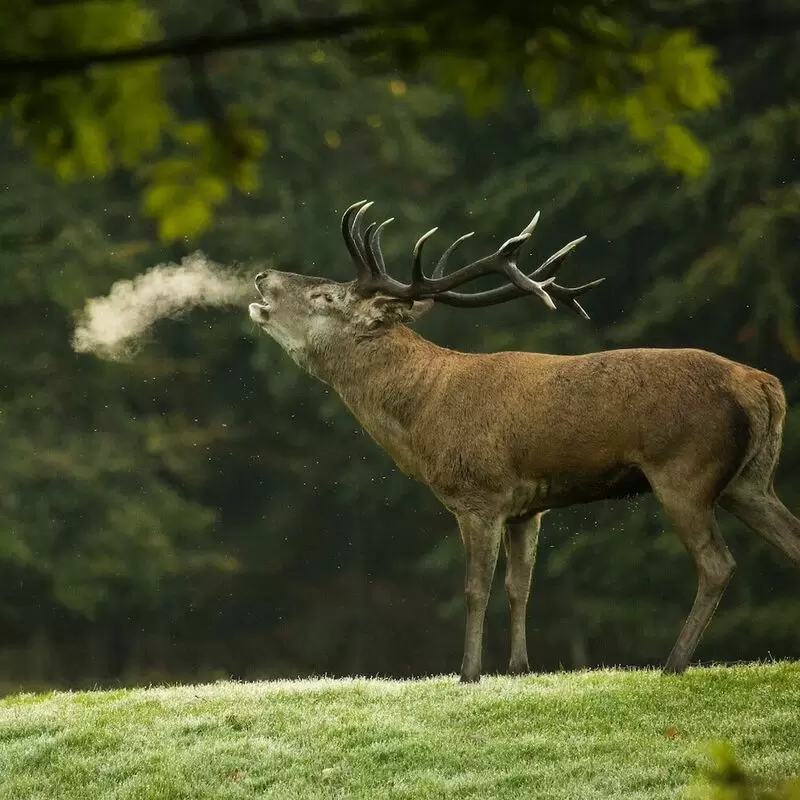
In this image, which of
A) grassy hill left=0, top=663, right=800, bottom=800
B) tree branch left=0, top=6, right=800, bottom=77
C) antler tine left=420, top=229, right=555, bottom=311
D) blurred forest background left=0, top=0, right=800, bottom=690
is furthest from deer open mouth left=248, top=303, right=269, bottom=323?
blurred forest background left=0, top=0, right=800, bottom=690

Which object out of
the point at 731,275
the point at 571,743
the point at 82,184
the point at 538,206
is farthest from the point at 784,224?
the point at 571,743

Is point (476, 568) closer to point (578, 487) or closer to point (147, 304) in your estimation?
point (578, 487)

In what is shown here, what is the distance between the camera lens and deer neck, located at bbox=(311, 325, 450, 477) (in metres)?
8.55

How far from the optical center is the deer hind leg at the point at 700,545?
310 inches

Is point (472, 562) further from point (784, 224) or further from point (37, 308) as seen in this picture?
point (37, 308)

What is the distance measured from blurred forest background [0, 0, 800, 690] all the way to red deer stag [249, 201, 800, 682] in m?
9.36

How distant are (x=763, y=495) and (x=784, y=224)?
11.7m

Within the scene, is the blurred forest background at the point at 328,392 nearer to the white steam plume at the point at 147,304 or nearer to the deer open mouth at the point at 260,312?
the white steam plume at the point at 147,304

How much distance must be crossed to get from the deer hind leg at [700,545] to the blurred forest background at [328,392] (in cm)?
1092

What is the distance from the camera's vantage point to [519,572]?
346 inches

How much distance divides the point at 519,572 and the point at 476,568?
524mm

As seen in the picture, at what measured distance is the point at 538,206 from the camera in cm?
2228

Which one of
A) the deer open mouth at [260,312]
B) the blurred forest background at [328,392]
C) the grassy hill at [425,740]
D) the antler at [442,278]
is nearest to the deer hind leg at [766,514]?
the grassy hill at [425,740]

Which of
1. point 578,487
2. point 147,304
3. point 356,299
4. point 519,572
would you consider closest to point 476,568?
point 519,572
